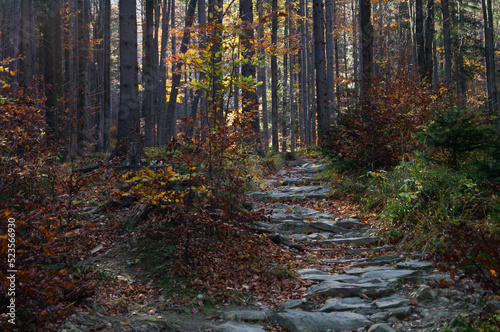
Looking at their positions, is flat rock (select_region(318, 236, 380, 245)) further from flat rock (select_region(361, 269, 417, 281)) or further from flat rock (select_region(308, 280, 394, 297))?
flat rock (select_region(308, 280, 394, 297))

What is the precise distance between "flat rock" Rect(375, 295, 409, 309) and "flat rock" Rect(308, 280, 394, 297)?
0.11 meters

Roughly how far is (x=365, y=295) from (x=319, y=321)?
2.39 feet

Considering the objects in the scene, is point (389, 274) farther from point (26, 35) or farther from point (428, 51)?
point (26, 35)

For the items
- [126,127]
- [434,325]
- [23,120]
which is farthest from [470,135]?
[126,127]

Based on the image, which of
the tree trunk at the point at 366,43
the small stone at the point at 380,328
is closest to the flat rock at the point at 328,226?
the small stone at the point at 380,328

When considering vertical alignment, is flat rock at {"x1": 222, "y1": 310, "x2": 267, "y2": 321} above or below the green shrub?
below

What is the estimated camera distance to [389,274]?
400 cm

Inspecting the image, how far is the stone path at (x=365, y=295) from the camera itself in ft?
9.92

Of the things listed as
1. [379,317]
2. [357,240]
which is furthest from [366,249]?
[379,317]

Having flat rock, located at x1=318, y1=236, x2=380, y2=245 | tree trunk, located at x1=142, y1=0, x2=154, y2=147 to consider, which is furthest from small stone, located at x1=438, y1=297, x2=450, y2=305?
tree trunk, located at x1=142, y1=0, x2=154, y2=147

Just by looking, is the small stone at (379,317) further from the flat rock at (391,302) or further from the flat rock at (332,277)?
the flat rock at (332,277)

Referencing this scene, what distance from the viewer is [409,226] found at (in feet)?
16.5

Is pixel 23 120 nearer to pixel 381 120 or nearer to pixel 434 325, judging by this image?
pixel 434 325

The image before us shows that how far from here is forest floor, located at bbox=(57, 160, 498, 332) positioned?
2.99 meters
